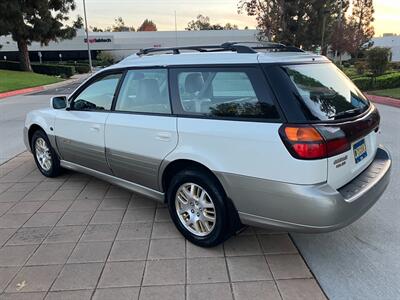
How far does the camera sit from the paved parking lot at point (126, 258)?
9.80ft

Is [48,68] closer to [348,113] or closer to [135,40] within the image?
[135,40]

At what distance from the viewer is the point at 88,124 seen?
4555 mm

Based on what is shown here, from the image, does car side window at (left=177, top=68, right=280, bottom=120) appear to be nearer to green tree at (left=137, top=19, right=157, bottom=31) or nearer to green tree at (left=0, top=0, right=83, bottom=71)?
green tree at (left=0, top=0, right=83, bottom=71)

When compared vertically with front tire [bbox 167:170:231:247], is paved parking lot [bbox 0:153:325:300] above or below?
below

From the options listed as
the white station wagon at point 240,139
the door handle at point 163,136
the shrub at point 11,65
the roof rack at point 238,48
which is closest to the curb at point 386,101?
the white station wagon at point 240,139

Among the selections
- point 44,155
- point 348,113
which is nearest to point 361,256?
point 348,113

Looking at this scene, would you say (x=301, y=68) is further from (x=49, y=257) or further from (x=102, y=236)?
(x=49, y=257)

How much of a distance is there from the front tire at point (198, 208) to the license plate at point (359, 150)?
1.14 meters

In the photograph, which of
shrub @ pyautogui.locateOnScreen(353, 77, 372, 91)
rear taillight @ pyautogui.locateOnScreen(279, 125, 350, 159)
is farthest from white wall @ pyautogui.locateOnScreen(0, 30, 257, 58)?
rear taillight @ pyautogui.locateOnScreen(279, 125, 350, 159)

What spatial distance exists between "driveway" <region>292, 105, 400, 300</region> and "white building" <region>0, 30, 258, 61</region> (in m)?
63.1

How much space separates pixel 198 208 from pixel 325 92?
1502mm

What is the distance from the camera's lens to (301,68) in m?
3.25

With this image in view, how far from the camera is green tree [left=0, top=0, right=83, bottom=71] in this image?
3141 centimetres

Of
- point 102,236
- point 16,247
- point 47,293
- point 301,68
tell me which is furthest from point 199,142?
point 16,247
